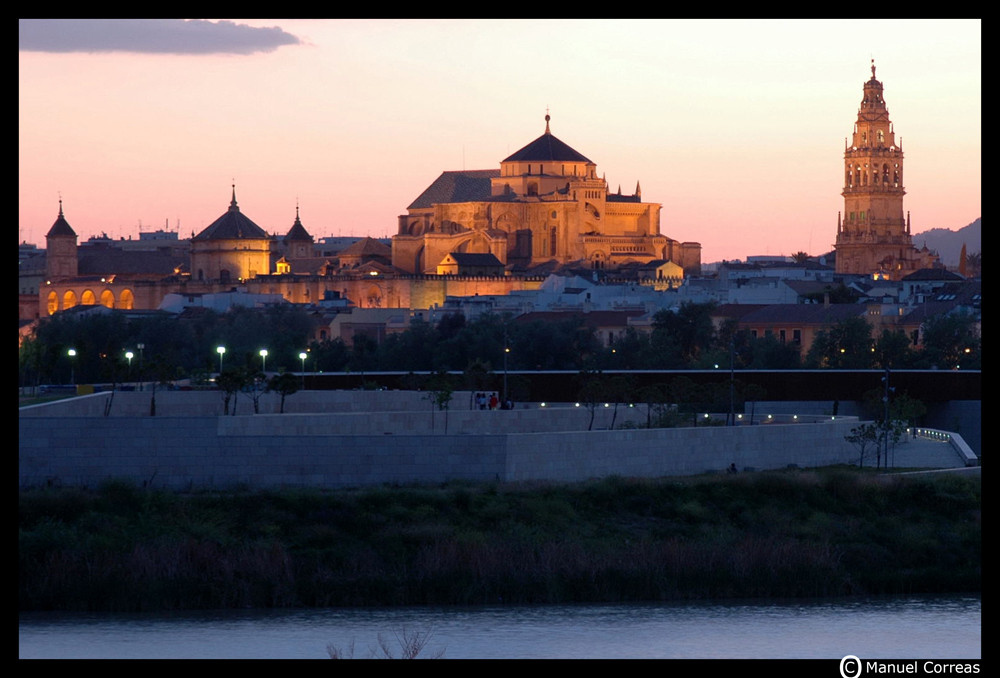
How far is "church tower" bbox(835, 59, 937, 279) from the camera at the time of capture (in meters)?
110

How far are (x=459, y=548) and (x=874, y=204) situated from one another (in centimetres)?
9833

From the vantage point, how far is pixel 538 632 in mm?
15812

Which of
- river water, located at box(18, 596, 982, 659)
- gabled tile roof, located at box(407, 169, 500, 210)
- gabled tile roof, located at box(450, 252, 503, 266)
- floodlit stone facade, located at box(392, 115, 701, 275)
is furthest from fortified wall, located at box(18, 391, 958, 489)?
gabled tile roof, located at box(407, 169, 500, 210)

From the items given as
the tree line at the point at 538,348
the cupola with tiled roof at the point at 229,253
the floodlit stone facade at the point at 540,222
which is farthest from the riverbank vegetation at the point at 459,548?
the cupola with tiled roof at the point at 229,253

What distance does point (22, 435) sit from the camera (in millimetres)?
20031

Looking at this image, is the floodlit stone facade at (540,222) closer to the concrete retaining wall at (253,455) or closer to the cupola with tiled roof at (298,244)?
the cupola with tiled roof at (298,244)

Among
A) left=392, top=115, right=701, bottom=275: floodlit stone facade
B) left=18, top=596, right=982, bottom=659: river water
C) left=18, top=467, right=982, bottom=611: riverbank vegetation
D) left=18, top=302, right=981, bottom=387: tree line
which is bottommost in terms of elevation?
left=18, top=596, right=982, bottom=659: river water

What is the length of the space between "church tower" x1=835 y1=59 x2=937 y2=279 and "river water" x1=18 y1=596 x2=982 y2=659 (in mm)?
93239

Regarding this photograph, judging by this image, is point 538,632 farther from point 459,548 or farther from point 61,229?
point 61,229

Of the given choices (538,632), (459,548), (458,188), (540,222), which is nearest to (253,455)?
(459,548)

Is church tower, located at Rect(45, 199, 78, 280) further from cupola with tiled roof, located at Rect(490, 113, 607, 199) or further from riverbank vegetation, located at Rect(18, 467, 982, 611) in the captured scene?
riverbank vegetation, located at Rect(18, 467, 982, 611)

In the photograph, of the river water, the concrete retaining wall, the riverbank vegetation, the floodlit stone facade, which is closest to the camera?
the river water

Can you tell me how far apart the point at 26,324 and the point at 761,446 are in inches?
3016
